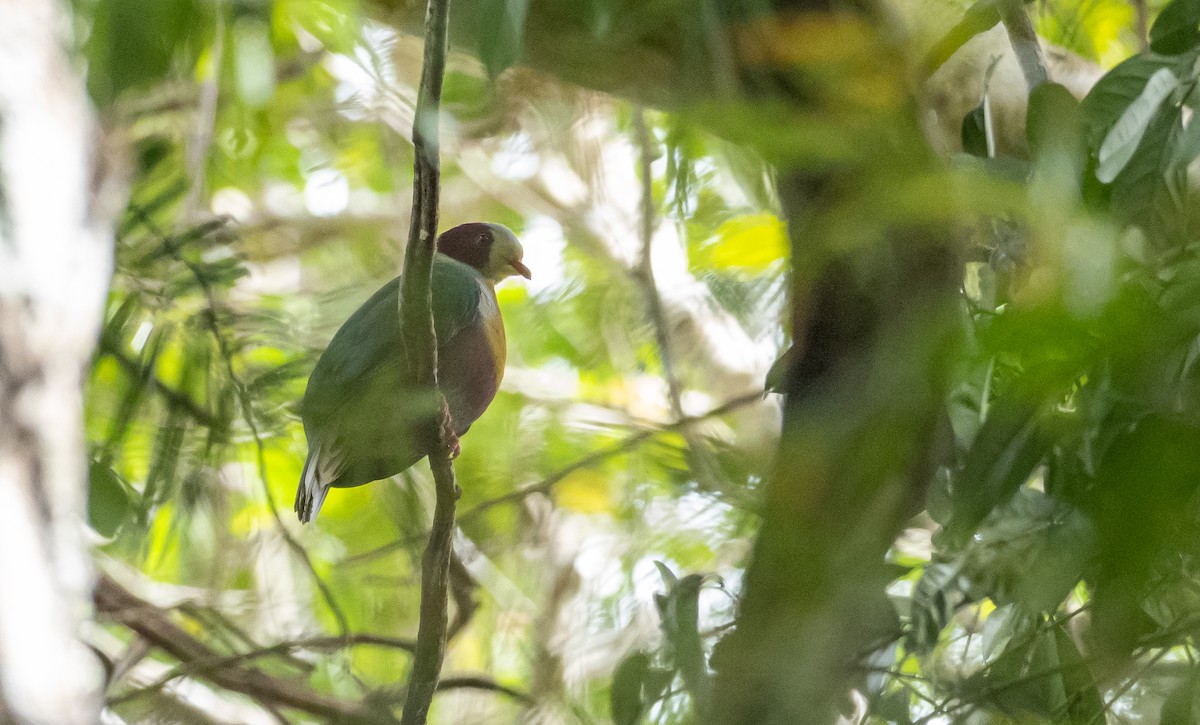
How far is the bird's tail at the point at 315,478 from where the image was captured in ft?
3.40

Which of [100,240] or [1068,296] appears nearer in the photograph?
[1068,296]

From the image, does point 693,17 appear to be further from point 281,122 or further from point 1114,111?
point 281,122

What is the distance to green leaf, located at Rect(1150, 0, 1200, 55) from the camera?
Result: 726mm

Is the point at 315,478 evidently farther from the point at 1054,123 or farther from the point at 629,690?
the point at 1054,123

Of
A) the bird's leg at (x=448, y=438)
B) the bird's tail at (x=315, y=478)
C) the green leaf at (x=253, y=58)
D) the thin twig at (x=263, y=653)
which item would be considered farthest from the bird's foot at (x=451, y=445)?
the green leaf at (x=253, y=58)

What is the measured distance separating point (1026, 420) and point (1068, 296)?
259mm

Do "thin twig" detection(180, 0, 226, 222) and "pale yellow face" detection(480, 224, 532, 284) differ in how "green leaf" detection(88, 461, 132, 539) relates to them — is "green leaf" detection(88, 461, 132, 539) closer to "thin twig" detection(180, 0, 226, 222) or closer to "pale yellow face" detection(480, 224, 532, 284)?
"thin twig" detection(180, 0, 226, 222)

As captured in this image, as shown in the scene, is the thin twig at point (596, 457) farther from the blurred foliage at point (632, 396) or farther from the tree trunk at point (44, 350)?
the tree trunk at point (44, 350)

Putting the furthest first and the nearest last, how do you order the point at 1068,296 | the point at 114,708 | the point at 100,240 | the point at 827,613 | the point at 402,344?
1. the point at 114,708
2. the point at 100,240
3. the point at 402,344
4. the point at 827,613
5. the point at 1068,296

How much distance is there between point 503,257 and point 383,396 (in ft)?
1.68

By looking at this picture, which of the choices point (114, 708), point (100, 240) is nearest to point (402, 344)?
point (100, 240)

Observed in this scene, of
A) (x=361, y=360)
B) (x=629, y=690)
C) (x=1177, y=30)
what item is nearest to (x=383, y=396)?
(x=361, y=360)

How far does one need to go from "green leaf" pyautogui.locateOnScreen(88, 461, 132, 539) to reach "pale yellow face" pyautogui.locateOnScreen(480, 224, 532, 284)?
56cm

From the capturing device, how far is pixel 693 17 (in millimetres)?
803
